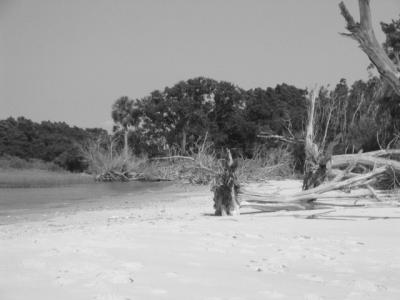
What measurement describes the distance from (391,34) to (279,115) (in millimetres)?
13646

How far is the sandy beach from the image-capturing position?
3244 millimetres

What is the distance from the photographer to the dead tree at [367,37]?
7984 millimetres

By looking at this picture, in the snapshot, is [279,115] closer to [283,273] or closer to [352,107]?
[352,107]

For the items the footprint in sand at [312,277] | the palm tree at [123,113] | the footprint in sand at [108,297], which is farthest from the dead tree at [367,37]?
the palm tree at [123,113]

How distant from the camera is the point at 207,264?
405cm

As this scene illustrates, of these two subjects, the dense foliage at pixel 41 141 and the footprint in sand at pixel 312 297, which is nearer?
the footprint in sand at pixel 312 297

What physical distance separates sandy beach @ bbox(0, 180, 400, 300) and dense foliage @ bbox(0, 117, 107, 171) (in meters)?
37.9

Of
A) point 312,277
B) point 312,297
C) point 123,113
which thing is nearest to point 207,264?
point 312,277

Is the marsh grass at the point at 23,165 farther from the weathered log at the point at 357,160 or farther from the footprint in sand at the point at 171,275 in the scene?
the footprint in sand at the point at 171,275

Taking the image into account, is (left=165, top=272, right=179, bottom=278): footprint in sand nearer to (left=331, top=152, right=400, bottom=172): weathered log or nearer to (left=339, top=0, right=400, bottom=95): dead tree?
(left=339, top=0, right=400, bottom=95): dead tree

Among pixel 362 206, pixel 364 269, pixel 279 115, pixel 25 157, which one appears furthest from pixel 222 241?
pixel 25 157

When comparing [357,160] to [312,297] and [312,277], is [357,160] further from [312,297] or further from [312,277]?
[312,297]

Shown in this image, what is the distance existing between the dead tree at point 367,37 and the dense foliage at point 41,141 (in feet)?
118

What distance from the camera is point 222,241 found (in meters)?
5.12
